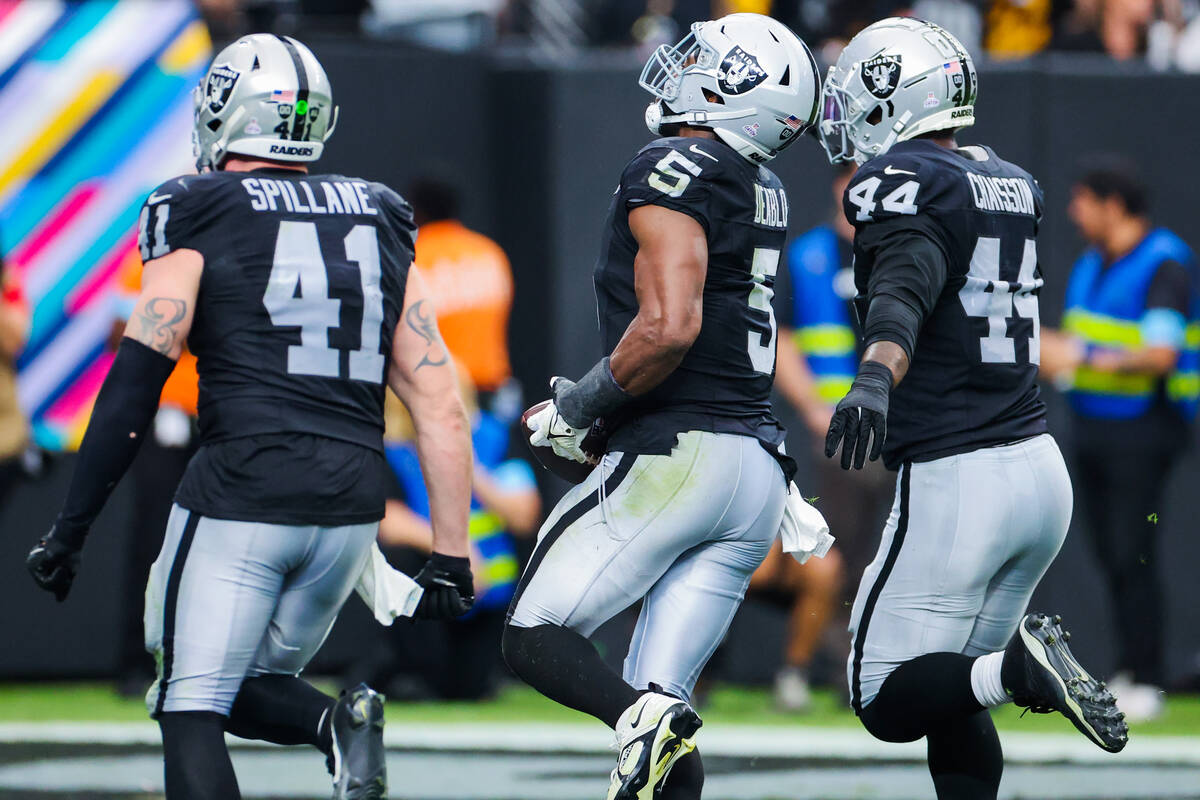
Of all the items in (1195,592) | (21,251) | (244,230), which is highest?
(244,230)

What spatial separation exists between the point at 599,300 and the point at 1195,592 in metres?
5.48

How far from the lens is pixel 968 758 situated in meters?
4.68

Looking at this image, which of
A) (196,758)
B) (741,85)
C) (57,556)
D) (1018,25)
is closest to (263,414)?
(57,556)

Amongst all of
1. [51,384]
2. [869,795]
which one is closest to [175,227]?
[869,795]

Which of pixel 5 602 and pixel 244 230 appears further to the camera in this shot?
pixel 5 602

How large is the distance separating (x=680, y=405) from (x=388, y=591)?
87 centimetres

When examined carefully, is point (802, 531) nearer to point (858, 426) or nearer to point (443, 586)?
point (858, 426)

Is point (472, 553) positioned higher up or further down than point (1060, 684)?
further down

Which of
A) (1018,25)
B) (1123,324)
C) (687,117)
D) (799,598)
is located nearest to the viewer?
(687,117)

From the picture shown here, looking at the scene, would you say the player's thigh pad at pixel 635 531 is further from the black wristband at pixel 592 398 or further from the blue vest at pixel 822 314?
the blue vest at pixel 822 314

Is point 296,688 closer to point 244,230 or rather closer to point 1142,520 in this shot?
point 244,230

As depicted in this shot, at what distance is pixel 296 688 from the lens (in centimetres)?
463

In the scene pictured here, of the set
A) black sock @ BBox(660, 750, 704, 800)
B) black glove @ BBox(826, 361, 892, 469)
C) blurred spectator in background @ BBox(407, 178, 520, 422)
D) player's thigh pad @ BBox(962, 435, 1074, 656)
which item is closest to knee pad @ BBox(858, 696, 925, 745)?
player's thigh pad @ BBox(962, 435, 1074, 656)

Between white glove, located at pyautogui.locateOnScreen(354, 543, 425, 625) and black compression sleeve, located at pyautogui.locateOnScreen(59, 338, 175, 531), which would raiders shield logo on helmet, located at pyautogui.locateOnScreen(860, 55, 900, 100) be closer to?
white glove, located at pyautogui.locateOnScreen(354, 543, 425, 625)
